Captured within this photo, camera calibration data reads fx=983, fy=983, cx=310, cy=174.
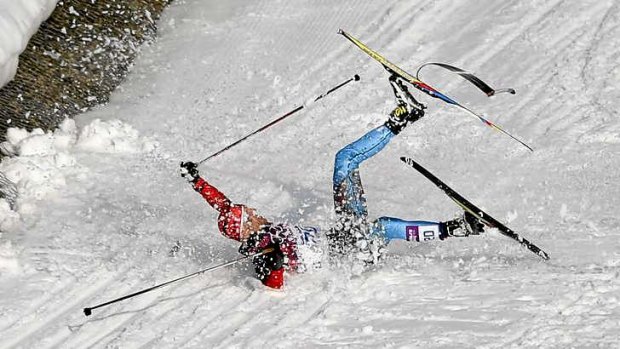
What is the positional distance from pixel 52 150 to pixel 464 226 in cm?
535

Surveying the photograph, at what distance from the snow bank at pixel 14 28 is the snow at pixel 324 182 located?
0.81 meters

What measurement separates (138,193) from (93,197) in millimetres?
469

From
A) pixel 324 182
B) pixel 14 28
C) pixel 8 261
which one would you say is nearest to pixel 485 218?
pixel 324 182

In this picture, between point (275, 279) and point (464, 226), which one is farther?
point (275, 279)

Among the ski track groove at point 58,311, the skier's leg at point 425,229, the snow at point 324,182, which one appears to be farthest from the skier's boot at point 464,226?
the ski track groove at point 58,311

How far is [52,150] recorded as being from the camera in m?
11.0

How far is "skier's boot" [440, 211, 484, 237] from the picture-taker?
747 cm

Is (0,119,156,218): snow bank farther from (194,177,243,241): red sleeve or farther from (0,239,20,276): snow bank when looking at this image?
(194,177,243,241): red sleeve

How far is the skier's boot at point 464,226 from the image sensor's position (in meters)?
7.47

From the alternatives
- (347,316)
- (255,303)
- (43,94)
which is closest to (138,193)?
(43,94)

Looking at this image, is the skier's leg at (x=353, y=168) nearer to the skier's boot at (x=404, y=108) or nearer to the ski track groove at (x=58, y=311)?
the skier's boot at (x=404, y=108)

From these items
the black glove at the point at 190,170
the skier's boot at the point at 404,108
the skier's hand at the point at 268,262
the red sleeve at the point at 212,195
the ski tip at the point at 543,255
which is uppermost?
the skier's boot at the point at 404,108

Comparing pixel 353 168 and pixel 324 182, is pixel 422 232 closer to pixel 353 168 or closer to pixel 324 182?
Answer: pixel 353 168

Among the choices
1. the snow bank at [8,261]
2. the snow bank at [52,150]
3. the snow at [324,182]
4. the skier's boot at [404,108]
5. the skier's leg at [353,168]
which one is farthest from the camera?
the snow bank at [52,150]
